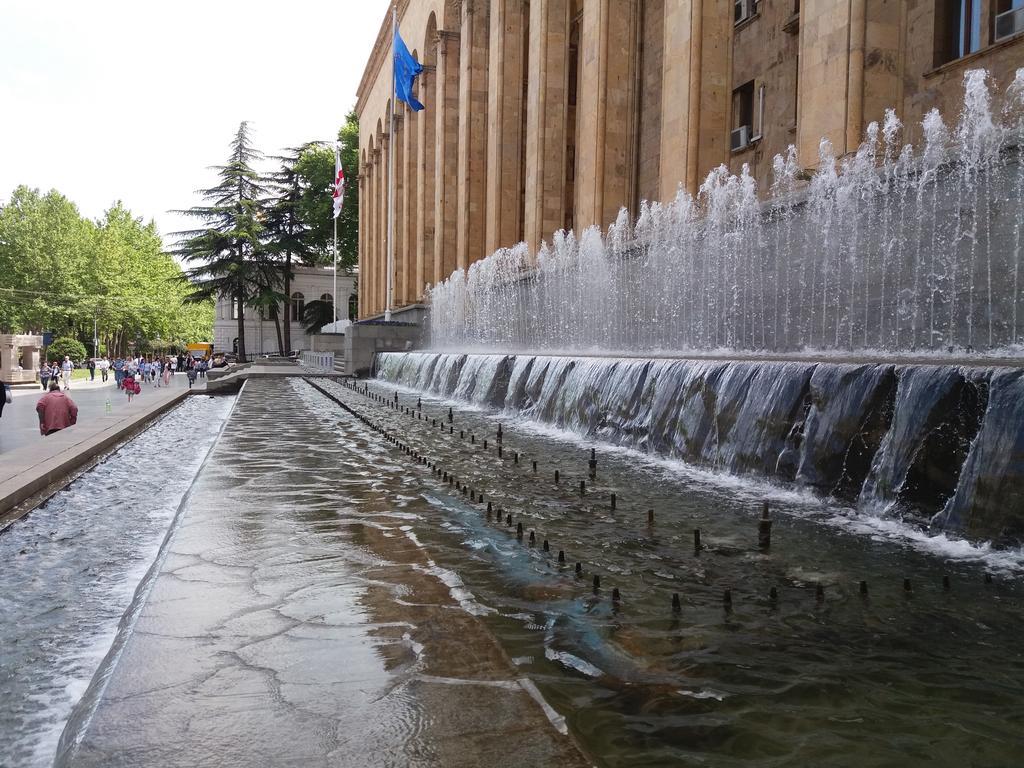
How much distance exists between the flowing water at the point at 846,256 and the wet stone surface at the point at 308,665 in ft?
24.2

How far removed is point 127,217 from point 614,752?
74.5m

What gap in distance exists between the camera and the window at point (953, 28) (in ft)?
46.7

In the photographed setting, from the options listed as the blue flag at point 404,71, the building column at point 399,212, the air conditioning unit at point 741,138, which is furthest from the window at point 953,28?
the building column at point 399,212

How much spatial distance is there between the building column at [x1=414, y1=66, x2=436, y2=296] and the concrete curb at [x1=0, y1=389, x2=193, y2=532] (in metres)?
23.4

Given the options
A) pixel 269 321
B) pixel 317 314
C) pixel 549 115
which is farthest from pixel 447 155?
pixel 269 321

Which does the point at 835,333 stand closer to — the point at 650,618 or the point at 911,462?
the point at 911,462

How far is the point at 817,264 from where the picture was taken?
11.1 meters

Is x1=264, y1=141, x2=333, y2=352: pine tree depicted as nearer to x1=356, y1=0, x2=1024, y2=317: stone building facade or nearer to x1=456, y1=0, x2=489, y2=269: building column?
x1=356, y1=0, x2=1024, y2=317: stone building facade

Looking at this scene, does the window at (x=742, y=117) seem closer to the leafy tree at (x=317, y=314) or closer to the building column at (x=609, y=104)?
the building column at (x=609, y=104)

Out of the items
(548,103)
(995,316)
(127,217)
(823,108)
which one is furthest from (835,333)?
(127,217)

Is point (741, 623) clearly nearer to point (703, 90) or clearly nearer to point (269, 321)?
point (703, 90)

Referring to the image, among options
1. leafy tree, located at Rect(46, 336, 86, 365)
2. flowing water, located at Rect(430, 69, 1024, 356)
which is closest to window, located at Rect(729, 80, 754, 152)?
flowing water, located at Rect(430, 69, 1024, 356)

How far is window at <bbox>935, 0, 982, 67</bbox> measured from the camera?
1423cm

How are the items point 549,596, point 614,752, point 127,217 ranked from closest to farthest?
1. point 614,752
2. point 549,596
3. point 127,217
